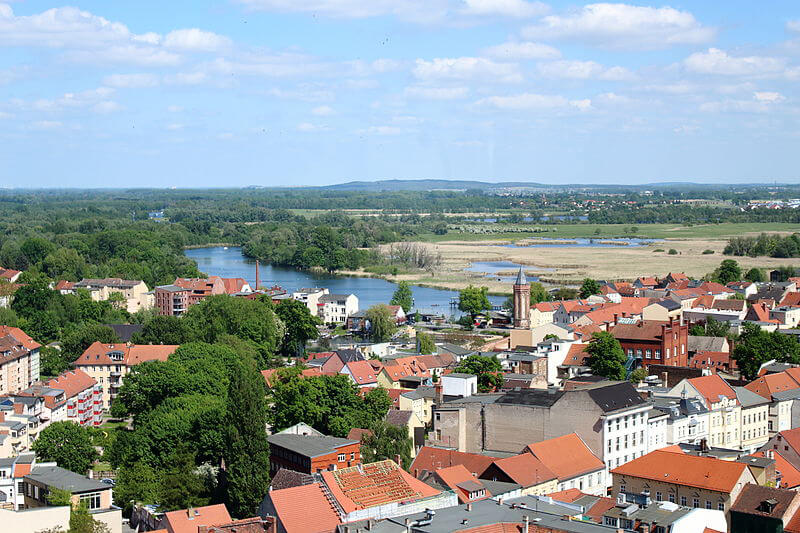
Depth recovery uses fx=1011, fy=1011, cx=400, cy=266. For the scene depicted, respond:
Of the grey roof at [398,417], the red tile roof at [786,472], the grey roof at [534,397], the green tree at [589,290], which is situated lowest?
the red tile roof at [786,472]

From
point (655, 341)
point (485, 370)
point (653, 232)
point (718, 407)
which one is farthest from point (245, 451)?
point (653, 232)

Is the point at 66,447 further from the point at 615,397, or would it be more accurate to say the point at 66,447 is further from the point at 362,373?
the point at 615,397

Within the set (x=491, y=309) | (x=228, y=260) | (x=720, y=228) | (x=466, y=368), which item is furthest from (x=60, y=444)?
(x=720, y=228)

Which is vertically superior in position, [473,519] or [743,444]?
[473,519]

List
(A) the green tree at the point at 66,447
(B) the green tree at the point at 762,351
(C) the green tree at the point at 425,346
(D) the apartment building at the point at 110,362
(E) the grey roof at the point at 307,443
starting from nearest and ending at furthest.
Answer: (E) the grey roof at the point at 307,443
(A) the green tree at the point at 66,447
(B) the green tree at the point at 762,351
(D) the apartment building at the point at 110,362
(C) the green tree at the point at 425,346

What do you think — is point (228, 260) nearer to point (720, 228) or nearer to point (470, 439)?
point (720, 228)

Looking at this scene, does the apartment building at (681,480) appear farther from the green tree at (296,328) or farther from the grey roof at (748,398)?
the green tree at (296,328)

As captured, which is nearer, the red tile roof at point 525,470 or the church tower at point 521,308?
the red tile roof at point 525,470

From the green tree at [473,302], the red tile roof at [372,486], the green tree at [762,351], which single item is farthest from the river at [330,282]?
the red tile roof at [372,486]
